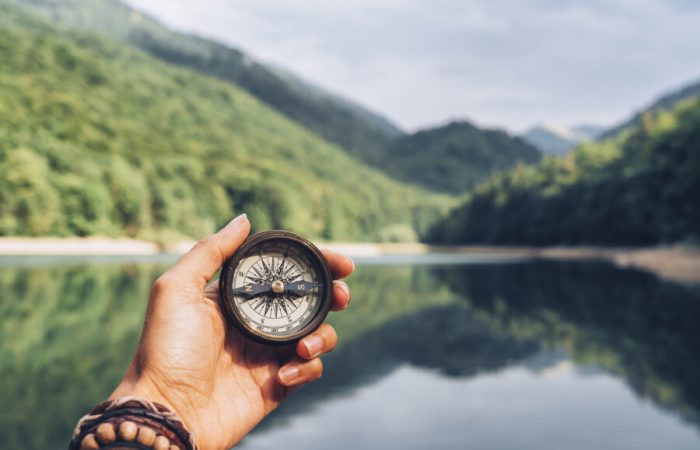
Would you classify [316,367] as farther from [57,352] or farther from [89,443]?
[57,352]

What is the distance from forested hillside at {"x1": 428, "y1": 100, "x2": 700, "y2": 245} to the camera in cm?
7119

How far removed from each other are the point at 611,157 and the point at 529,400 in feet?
297

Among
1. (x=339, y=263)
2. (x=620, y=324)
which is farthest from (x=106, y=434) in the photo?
(x=620, y=324)

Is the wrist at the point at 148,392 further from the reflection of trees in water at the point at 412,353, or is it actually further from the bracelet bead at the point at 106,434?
the reflection of trees in water at the point at 412,353

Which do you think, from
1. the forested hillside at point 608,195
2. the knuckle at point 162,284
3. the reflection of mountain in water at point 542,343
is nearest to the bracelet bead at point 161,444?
the knuckle at point 162,284

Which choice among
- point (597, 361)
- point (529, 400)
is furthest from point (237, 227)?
point (597, 361)

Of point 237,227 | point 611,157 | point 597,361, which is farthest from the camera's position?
point 611,157

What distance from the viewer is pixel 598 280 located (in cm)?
4284

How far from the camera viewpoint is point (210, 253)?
287cm

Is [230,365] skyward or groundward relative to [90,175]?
skyward

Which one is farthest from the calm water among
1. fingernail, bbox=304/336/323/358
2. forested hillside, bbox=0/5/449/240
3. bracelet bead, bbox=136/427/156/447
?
forested hillside, bbox=0/5/449/240

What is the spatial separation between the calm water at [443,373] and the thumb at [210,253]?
9.84m

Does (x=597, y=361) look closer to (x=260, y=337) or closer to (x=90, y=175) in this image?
(x=260, y=337)

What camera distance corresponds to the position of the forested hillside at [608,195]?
7119cm
